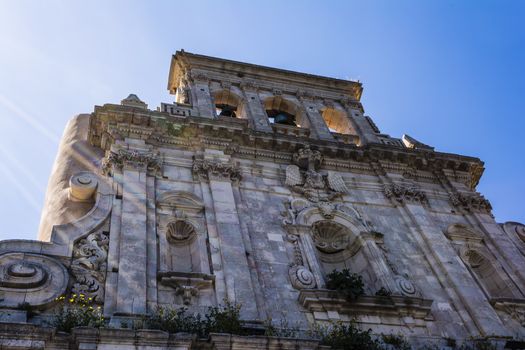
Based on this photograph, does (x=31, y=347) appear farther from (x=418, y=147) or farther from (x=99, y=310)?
(x=418, y=147)

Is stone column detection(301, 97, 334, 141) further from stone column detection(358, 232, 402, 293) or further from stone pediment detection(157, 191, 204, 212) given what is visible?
stone pediment detection(157, 191, 204, 212)

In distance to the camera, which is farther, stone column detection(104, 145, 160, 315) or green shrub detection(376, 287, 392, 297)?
green shrub detection(376, 287, 392, 297)

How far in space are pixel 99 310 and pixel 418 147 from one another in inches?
524

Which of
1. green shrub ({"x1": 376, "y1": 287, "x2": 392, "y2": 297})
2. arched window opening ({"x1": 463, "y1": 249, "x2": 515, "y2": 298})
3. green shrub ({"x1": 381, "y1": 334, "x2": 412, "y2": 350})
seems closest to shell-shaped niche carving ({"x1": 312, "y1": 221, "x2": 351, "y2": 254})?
green shrub ({"x1": 376, "y1": 287, "x2": 392, "y2": 297})

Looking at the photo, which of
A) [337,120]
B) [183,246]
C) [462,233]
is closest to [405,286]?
[462,233]

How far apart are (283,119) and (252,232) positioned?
830cm

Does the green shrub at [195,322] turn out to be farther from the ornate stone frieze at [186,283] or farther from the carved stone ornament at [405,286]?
the carved stone ornament at [405,286]

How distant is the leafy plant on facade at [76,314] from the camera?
10.2 meters

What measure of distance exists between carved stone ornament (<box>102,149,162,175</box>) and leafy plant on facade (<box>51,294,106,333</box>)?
468 centimetres

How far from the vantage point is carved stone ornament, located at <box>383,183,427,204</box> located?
1786 cm

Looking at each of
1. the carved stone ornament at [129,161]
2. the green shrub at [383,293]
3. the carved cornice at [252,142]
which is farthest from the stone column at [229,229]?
the green shrub at [383,293]

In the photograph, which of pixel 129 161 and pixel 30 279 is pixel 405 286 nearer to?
pixel 129 161

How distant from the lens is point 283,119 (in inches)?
872

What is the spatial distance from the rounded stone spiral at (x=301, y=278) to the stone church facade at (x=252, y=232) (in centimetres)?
4
